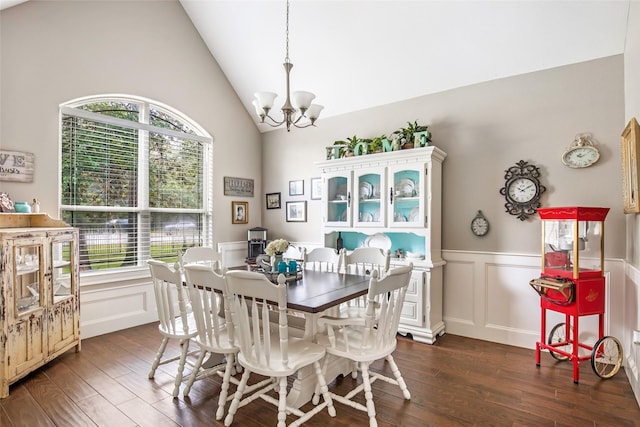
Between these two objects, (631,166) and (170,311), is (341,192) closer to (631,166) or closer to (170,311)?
(170,311)

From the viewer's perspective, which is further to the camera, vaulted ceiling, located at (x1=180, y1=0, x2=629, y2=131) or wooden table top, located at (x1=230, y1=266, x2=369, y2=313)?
vaulted ceiling, located at (x1=180, y1=0, x2=629, y2=131)

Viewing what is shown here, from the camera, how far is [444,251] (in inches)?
150

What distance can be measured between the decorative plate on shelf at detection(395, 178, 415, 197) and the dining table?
4.25 feet

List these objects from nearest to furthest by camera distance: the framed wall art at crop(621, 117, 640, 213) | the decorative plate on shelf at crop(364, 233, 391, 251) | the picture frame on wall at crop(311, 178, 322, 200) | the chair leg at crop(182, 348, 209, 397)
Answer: the framed wall art at crop(621, 117, 640, 213) < the chair leg at crop(182, 348, 209, 397) < the decorative plate on shelf at crop(364, 233, 391, 251) < the picture frame on wall at crop(311, 178, 322, 200)

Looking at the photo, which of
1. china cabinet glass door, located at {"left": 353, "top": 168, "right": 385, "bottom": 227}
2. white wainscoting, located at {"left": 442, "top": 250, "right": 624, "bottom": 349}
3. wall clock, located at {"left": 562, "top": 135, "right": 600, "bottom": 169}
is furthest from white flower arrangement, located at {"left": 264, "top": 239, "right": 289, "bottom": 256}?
wall clock, located at {"left": 562, "top": 135, "right": 600, "bottom": 169}

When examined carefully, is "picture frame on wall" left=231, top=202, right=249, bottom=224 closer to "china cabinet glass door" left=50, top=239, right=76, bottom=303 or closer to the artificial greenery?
the artificial greenery

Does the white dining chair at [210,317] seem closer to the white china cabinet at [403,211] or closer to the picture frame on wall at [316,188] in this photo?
the white china cabinet at [403,211]

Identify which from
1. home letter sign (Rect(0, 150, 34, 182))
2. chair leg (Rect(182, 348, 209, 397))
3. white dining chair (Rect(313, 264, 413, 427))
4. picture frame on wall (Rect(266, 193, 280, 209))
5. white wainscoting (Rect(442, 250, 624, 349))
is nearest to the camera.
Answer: white dining chair (Rect(313, 264, 413, 427))

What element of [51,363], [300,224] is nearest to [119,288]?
[51,363]

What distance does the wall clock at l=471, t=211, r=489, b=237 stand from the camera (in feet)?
11.7

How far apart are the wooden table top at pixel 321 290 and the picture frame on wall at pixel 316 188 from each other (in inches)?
77.7

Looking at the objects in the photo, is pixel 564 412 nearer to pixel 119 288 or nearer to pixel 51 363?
pixel 51 363

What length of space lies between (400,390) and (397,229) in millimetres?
1690

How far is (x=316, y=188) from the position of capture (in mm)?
4891
